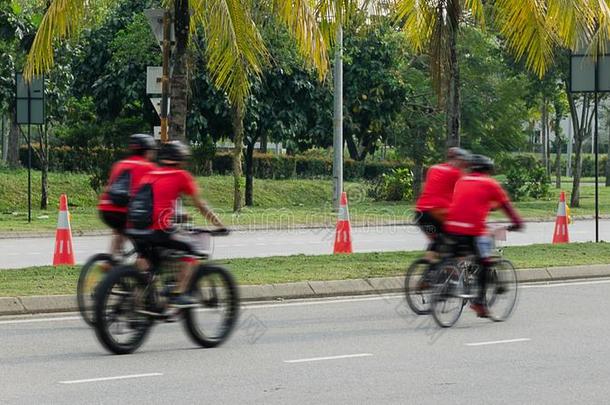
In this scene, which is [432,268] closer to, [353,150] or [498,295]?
[498,295]

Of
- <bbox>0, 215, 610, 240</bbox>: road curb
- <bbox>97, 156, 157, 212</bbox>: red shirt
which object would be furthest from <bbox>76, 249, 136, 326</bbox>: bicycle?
<bbox>0, 215, 610, 240</bbox>: road curb

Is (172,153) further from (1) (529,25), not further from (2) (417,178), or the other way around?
(2) (417,178)

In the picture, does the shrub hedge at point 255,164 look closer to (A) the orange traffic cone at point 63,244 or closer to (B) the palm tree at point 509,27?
(B) the palm tree at point 509,27

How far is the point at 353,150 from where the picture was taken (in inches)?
2211

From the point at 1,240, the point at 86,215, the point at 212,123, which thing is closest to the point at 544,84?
the point at 212,123

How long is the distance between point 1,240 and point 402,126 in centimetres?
2549

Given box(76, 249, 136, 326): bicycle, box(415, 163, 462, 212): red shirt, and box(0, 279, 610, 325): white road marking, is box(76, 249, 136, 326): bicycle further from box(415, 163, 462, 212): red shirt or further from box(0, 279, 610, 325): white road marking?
box(415, 163, 462, 212): red shirt

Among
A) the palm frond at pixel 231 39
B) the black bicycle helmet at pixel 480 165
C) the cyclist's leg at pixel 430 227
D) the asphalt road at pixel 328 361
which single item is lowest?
the asphalt road at pixel 328 361

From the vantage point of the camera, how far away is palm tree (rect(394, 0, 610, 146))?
17625mm

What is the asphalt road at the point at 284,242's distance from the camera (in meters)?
21.2

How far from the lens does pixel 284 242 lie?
24688mm

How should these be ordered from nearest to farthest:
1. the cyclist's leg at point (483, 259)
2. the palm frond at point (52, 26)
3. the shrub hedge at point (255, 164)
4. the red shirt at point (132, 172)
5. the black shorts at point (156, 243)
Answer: the black shorts at point (156, 243), the red shirt at point (132, 172), the cyclist's leg at point (483, 259), the palm frond at point (52, 26), the shrub hedge at point (255, 164)

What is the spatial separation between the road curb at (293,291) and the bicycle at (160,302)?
272 centimetres

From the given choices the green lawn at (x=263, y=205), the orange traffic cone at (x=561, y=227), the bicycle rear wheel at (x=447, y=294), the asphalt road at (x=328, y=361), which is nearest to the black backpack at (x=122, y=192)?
the asphalt road at (x=328, y=361)
